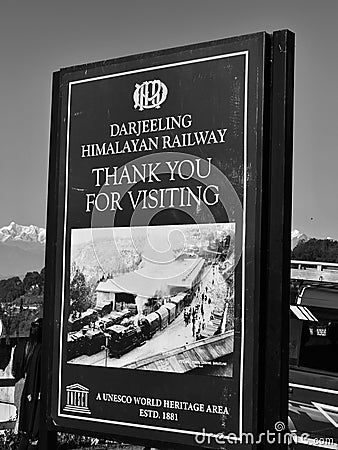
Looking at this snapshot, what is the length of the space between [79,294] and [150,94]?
3.79 feet

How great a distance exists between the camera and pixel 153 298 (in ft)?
14.7

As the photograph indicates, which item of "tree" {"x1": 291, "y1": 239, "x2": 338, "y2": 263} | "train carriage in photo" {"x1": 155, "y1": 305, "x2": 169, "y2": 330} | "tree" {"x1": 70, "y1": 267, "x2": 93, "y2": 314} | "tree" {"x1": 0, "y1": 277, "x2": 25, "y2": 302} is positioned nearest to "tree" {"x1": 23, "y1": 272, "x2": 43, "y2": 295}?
"tree" {"x1": 0, "y1": 277, "x2": 25, "y2": 302}

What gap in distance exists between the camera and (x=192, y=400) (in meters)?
4.28

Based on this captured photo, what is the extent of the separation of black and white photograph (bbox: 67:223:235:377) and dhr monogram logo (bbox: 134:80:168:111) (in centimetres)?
67

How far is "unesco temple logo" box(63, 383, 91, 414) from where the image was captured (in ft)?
15.3

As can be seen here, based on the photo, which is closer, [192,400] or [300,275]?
[192,400]

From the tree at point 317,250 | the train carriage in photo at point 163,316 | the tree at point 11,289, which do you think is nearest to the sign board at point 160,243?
the train carriage in photo at point 163,316

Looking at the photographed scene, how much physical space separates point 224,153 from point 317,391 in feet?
13.3

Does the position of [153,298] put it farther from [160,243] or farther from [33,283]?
[33,283]

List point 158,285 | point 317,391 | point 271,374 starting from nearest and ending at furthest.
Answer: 1. point 271,374
2. point 158,285
3. point 317,391

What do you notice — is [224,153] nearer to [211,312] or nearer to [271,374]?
[211,312]

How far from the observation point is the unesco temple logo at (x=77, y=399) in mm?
4668

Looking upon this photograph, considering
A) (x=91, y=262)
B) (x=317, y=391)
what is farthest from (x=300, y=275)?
(x=91, y=262)

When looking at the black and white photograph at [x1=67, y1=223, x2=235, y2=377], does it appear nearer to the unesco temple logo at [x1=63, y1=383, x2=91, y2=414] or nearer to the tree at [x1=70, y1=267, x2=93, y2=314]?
the tree at [x1=70, y1=267, x2=93, y2=314]
